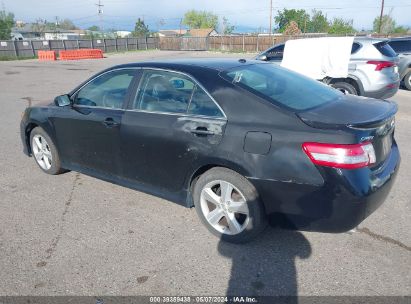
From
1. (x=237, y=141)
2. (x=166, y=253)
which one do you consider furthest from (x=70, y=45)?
(x=237, y=141)

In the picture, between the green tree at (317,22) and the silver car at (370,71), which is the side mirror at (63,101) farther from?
the green tree at (317,22)

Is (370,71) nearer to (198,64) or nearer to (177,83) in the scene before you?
(198,64)

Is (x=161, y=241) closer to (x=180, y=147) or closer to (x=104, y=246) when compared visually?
(x=104, y=246)

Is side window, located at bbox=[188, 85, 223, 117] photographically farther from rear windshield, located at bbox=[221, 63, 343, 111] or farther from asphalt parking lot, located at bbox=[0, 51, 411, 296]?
asphalt parking lot, located at bbox=[0, 51, 411, 296]

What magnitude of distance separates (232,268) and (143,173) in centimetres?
137

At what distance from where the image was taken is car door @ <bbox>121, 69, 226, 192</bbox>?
10.1 ft

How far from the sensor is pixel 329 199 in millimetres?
2611

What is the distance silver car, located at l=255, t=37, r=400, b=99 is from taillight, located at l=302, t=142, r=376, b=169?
599 cm

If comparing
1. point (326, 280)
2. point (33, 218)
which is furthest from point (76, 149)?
point (326, 280)

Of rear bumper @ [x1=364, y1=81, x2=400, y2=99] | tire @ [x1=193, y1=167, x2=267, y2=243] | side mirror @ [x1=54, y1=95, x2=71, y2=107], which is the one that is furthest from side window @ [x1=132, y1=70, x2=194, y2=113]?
rear bumper @ [x1=364, y1=81, x2=400, y2=99]

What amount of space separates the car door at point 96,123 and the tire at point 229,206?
115 centimetres

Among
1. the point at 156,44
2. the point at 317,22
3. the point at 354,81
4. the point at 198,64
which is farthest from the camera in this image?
the point at 317,22

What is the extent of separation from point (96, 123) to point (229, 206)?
1798 millimetres

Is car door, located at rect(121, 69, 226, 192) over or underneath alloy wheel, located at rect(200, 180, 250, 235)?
over
